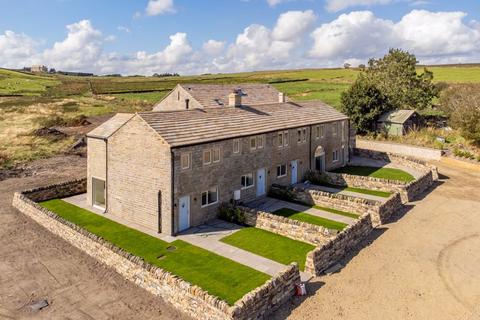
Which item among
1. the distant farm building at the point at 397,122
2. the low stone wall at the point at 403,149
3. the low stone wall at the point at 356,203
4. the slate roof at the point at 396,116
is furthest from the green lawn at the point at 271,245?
the slate roof at the point at 396,116

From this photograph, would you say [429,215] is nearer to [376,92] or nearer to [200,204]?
Answer: [200,204]

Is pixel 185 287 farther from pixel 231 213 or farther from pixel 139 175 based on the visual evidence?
pixel 139 175

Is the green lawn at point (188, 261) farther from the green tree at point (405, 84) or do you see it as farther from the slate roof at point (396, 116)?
the green tree at point (405, 84)

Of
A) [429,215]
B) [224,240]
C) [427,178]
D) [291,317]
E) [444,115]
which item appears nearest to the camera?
[291,317]

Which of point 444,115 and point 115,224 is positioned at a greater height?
point 444,115

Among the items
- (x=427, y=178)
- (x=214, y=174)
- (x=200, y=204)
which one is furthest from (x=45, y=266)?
(x=427, y=178)
